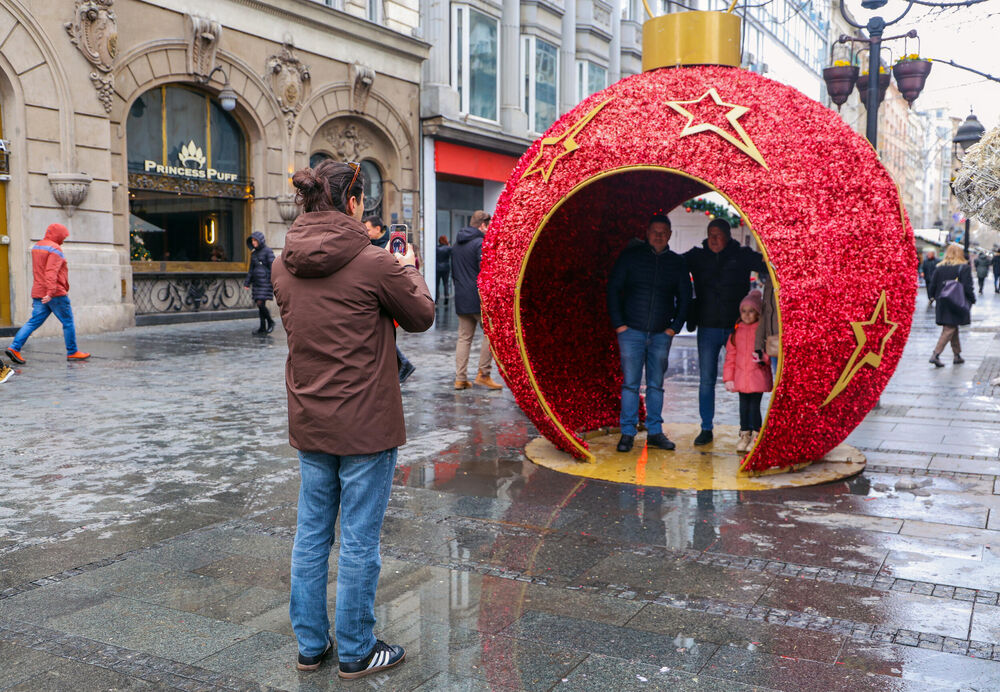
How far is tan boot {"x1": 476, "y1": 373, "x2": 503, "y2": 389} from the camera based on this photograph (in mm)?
10492

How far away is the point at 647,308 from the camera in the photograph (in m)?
6.95

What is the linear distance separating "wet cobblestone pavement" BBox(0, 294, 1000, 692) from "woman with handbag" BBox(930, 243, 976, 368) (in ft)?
17.0

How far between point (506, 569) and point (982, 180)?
1108 cm

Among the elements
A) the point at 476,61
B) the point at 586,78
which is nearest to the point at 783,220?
the point at 476,61

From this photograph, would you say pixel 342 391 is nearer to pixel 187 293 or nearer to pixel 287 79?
pixel 187 293

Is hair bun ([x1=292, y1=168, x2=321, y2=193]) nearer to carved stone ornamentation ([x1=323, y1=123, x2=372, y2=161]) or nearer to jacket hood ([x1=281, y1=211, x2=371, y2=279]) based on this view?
jacket hood ([x1=281, y1=211, x2=371, y2=279])

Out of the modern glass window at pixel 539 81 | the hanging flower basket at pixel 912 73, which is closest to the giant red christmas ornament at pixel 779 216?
the hanging flower basket at pixel 912 73

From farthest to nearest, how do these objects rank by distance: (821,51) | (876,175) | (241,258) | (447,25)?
(821,51), (447,25), (241,258), (876,175)

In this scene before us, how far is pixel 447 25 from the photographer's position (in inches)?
955

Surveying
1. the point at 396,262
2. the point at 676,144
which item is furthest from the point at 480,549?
the point at 676,144

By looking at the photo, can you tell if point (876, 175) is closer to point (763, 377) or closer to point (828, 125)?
point (828, 125)

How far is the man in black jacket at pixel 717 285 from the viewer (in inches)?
274

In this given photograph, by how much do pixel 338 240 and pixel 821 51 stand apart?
202ft

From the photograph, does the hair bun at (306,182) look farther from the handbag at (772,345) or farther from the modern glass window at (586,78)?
the modern glass window at (586,78)
